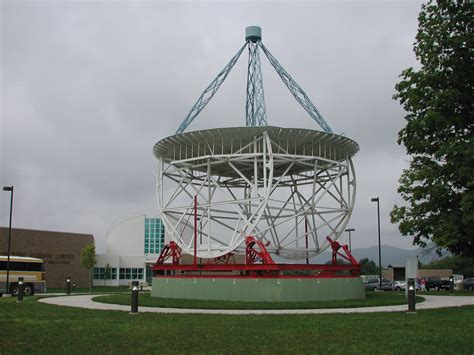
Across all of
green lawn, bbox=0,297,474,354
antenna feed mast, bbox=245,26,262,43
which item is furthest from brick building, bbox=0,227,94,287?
green lawn, bbox=0,297,474,354

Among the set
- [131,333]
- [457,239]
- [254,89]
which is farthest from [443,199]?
[254,89]

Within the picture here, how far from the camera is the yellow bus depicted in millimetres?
38731

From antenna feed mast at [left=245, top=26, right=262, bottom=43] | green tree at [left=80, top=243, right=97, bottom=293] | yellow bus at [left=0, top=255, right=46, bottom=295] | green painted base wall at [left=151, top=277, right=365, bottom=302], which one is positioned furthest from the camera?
green tree at [left=80, top=243, right=97, bottom=293]

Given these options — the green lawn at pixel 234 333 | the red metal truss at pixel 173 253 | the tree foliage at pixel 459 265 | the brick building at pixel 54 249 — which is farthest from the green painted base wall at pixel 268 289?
the tree foliage at pixel 459 265

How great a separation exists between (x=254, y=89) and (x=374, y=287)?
2609 cm

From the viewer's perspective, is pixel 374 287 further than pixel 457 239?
Yes

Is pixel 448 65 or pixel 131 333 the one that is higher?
pixel 448 65

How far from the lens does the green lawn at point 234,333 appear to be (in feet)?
39.6

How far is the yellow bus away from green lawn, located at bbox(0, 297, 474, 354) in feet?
67.0

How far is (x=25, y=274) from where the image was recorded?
132 ft

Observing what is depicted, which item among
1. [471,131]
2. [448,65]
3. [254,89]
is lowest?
[471,131]

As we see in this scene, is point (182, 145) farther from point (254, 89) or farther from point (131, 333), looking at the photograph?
point (131, 333)

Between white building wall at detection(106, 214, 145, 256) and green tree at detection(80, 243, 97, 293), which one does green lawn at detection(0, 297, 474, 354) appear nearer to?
green tree at detection(80, 243, 97, 293)

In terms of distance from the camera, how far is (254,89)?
35156mm
